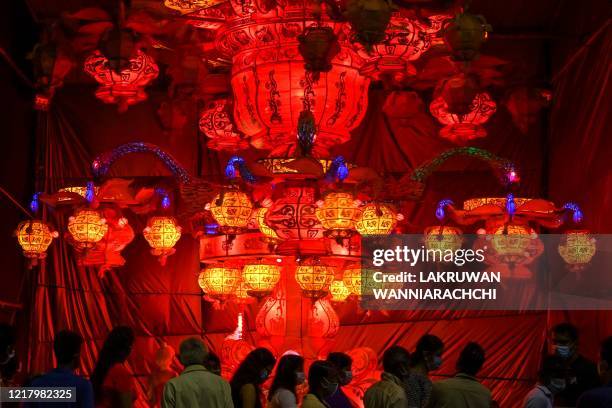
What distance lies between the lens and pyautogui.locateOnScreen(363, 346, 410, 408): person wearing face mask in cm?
446

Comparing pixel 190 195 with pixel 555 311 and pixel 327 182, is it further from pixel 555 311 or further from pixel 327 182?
pixel 555 311

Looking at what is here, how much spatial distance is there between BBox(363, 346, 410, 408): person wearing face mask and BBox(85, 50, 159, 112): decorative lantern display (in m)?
3.10

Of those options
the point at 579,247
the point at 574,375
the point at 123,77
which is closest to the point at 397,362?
the point at 574,375

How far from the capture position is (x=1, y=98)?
27.9 feet

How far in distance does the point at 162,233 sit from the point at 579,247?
2540 mm

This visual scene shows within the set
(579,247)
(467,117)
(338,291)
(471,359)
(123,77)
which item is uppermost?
(123,77)

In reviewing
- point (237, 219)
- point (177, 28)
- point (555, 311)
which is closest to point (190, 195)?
point (237, 219)

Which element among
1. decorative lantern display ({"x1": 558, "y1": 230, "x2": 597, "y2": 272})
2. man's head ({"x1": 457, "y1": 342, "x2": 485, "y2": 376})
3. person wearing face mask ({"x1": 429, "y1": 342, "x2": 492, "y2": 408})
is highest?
decorative lantern display ({"x1": 558, "y1": 230, "x2": 597, "y2": 272})

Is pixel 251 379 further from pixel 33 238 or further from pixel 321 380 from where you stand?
pixel 33 238

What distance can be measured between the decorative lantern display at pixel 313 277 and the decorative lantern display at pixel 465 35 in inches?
70.6

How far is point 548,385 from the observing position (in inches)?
176

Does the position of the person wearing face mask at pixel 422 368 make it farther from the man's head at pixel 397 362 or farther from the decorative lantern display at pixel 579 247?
the decorative lantern display at pixel 579 247

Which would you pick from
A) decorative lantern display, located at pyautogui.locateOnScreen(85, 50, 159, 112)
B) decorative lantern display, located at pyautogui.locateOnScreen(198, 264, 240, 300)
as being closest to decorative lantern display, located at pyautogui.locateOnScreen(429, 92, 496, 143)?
decorative lantern display, located at pyautogui.locateOnScreen(198, 264, 240, 300)

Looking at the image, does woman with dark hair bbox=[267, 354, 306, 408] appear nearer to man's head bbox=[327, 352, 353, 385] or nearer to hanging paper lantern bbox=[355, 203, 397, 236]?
man's head bbox=[327, 352, 353, 385]
